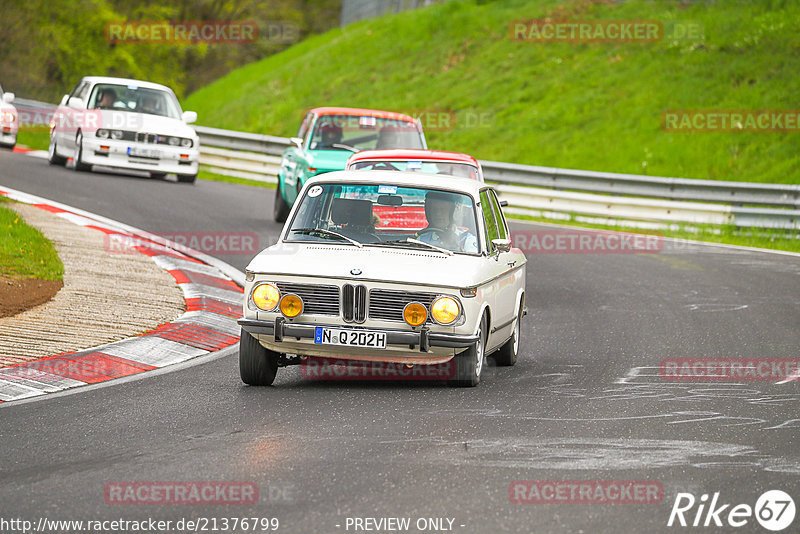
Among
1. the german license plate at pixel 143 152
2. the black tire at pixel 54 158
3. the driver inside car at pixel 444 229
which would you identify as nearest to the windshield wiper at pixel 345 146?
the german license plate at pixel 143 152

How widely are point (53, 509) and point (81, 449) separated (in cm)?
Result: 113

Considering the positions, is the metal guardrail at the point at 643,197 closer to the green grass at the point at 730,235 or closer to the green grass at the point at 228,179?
the green grass at the point at 730,235

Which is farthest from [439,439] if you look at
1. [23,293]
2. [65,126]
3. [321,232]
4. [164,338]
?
[65,126]

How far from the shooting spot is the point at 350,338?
7.92 metres

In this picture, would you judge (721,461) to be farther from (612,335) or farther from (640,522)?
(612,335)

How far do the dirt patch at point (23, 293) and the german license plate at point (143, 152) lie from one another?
10444 mm

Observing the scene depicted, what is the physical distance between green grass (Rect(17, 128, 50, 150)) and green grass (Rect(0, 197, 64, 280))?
1606cm

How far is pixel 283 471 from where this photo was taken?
5938 mm

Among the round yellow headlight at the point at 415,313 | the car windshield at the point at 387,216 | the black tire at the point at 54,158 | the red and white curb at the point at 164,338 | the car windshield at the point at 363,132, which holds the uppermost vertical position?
the car windshield at the point at 363,132

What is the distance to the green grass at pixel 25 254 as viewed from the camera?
11.7 m

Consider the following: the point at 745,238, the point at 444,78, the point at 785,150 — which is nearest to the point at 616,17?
the point at 444,78

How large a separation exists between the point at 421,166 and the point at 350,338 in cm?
637

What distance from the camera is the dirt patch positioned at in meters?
10.4

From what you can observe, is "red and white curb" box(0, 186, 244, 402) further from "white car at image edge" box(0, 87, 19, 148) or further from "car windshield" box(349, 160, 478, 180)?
"white car at image edge" box(0, 87, 19, 148)
